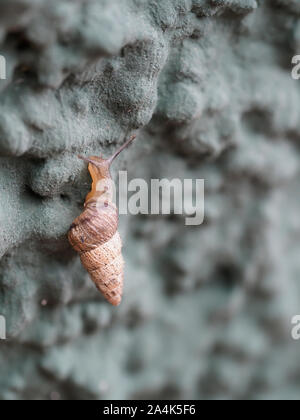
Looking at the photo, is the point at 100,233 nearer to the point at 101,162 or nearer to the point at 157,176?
the point at 101,162

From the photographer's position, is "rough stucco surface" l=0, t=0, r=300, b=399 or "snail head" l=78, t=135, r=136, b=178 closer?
"rough stucco surface" l=0, t=0, r=300, b=399

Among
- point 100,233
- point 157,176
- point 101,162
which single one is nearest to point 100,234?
point 100,233

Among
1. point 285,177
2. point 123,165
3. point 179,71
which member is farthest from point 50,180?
point 285,177

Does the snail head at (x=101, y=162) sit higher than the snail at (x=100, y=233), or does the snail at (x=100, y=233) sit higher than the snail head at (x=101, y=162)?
the snail head at (x=101, y=162)

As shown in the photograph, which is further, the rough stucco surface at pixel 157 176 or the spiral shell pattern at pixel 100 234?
the spiral shell pattern at pixel 100 234
